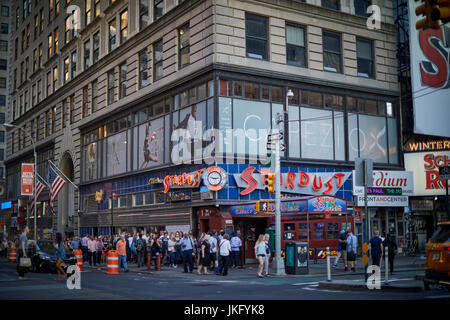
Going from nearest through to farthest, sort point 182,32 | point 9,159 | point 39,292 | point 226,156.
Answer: point 39,292, point 226,156, point 182,32, point 9,159

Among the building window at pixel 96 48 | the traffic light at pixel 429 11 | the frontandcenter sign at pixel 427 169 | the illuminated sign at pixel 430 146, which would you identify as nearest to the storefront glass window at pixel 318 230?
the frontandcenter sign at pixel 427 169

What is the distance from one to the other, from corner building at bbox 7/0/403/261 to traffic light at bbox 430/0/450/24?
17.7 meters

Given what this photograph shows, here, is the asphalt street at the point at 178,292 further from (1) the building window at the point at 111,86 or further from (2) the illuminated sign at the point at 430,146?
(1) the building window at the point at 111,86

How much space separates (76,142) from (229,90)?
23.5 metres

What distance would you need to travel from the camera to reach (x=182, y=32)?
34812mm

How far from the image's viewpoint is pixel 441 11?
10.8 meters

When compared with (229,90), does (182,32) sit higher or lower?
higher

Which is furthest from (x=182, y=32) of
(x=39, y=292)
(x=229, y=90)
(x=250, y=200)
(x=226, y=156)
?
(x=39, y=292)

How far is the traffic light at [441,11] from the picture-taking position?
1077 centimetres

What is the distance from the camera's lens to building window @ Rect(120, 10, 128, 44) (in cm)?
4206

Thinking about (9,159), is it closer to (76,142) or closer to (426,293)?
(76,142)

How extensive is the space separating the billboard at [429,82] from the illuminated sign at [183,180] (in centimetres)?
1579

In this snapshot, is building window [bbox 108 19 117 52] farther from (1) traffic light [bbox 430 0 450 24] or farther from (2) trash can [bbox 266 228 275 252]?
(1) traffic light [bbox 430 0 450 24]

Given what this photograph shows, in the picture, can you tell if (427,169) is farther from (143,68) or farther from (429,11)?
(429,11)
